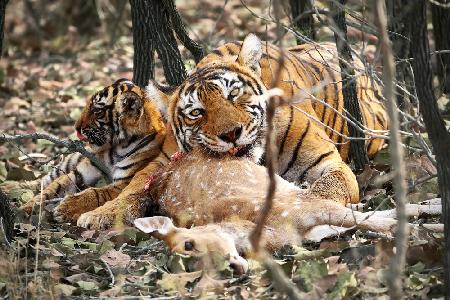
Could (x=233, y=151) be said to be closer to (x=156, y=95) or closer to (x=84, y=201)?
(x=156, y=95)

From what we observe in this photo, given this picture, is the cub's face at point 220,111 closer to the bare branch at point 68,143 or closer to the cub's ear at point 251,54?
the cub's ear at point 251,54

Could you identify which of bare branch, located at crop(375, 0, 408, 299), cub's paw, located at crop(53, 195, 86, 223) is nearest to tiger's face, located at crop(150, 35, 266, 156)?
cub's paw, located at crop(53, 195, 86, 223)

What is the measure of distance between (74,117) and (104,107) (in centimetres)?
235

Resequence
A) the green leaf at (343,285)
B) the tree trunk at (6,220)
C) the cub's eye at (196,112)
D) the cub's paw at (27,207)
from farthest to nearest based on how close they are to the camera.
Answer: the cub's paw at (27,207)
the cub's eye at (196,112)
the tree trunk at (6,220)
the green leaf at (343,285)

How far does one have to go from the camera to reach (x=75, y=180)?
6.88 metres

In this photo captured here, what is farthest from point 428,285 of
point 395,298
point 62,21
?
point 62,21

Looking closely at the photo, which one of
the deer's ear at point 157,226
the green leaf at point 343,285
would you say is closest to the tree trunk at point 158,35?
the deer's ear at point 157,226

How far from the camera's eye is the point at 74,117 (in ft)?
28.8

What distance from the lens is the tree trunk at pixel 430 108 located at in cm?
373

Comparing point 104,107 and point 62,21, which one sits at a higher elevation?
point 62,21

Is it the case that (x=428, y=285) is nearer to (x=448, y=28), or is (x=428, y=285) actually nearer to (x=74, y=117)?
(x=448, y=28)

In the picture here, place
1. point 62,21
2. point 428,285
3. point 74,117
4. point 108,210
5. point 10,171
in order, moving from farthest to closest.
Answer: point 62,21
point 74,117
point 10,171
point 108,210
point 428,285

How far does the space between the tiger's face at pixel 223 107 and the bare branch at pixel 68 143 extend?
0.74 m

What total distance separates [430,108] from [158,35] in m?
3.34
